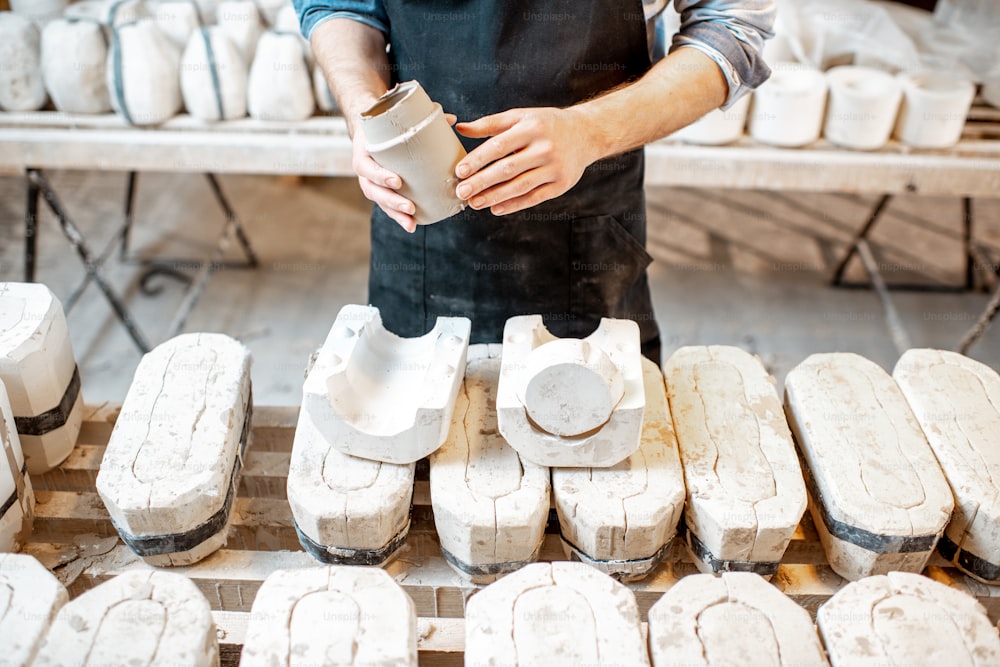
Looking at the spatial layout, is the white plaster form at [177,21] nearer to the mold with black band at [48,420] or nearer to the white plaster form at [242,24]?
the white plaster form at [242,24]

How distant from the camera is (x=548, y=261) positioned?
1.94m

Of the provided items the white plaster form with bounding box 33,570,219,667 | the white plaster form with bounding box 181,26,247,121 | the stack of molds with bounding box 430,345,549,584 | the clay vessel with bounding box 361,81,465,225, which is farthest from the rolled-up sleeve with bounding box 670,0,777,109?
the white plaster form with bounding box 181,26,247,121

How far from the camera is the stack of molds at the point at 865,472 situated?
4.32 feet

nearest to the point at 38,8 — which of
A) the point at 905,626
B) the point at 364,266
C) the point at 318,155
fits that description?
the point at 318,155

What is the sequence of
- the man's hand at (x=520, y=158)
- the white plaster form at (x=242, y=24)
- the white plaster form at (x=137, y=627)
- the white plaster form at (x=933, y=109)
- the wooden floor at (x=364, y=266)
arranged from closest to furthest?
1. the white plaster form at (x=137, y=627)
2. the man's hand at (x=520, y=158)
3. the white plaster form at (x=933, y=109)
4. the white plaster form at (x=242, y=24)
5. the wooden floor at (x=364, y=266)

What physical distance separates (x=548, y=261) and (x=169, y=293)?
2.68m

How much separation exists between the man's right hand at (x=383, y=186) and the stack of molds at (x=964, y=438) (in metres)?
0.95

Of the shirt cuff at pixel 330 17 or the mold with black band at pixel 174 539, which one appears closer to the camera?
the mold with black band at pixel 174 539

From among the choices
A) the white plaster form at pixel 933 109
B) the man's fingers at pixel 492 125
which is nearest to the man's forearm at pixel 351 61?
the man's fingers at pixel 492 125

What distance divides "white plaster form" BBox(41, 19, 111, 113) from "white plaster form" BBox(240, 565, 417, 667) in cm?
232

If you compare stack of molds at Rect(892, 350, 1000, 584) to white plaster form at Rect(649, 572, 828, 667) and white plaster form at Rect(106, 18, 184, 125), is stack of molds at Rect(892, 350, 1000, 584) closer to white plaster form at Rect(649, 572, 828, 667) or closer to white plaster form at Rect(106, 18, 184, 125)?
white plaster form at Rect(649, 572, 828, 667)

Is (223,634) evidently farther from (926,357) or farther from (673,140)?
(673,140)

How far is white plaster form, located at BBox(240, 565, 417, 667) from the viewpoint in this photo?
1111mm

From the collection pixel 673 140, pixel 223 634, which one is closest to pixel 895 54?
pixel 673 140
